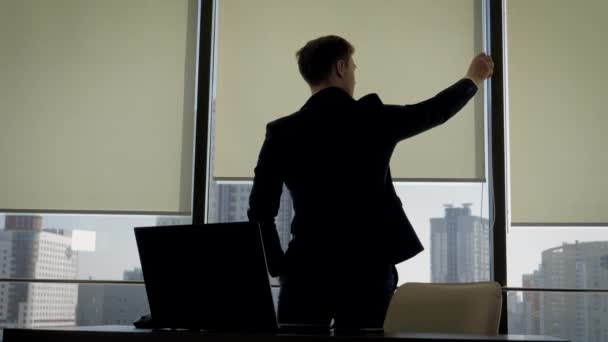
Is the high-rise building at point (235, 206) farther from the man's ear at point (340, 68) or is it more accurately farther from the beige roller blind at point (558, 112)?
the man's ear at point (340, 68)

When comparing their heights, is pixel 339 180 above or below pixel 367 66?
below

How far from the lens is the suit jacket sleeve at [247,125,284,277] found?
2312 mm

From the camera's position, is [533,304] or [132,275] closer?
[533,304]

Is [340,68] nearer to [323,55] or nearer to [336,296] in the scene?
[323,55]

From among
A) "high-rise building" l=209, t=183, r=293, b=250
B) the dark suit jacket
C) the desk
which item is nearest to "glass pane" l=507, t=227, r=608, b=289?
"high-rise building" l=209, t=183, r=293, b=250

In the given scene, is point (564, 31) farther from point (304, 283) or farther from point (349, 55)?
point (304, 283)

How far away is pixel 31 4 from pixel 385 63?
2058 mm

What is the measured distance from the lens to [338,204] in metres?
2.32

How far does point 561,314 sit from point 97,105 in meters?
2.68

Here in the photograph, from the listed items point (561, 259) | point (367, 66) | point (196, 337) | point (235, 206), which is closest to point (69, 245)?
point (235, 206)

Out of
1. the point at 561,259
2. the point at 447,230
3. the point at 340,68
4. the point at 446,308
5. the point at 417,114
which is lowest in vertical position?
the point at 446,308

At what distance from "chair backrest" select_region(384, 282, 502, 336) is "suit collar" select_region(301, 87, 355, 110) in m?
0.63

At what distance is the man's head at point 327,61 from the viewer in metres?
2.48

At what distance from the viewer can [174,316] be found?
153cm
